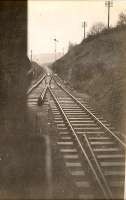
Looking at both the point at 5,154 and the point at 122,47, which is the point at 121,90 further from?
the point at 5,154

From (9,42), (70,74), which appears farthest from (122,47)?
(9,42)

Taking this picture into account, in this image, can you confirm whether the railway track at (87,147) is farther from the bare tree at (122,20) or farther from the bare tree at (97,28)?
the bare tree at (122,20)

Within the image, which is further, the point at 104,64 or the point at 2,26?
the point at 104,64

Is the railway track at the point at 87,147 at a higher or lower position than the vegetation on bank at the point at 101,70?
lower

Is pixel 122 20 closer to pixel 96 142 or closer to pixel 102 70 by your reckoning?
pixel 102 70

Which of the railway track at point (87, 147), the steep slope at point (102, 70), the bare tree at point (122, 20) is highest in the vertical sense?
the bare tree at point (122, 20)

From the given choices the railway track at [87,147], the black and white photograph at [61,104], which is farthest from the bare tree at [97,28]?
the railway track at [87,147]

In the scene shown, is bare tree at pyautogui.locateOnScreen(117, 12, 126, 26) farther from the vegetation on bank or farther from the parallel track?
the parallel track
